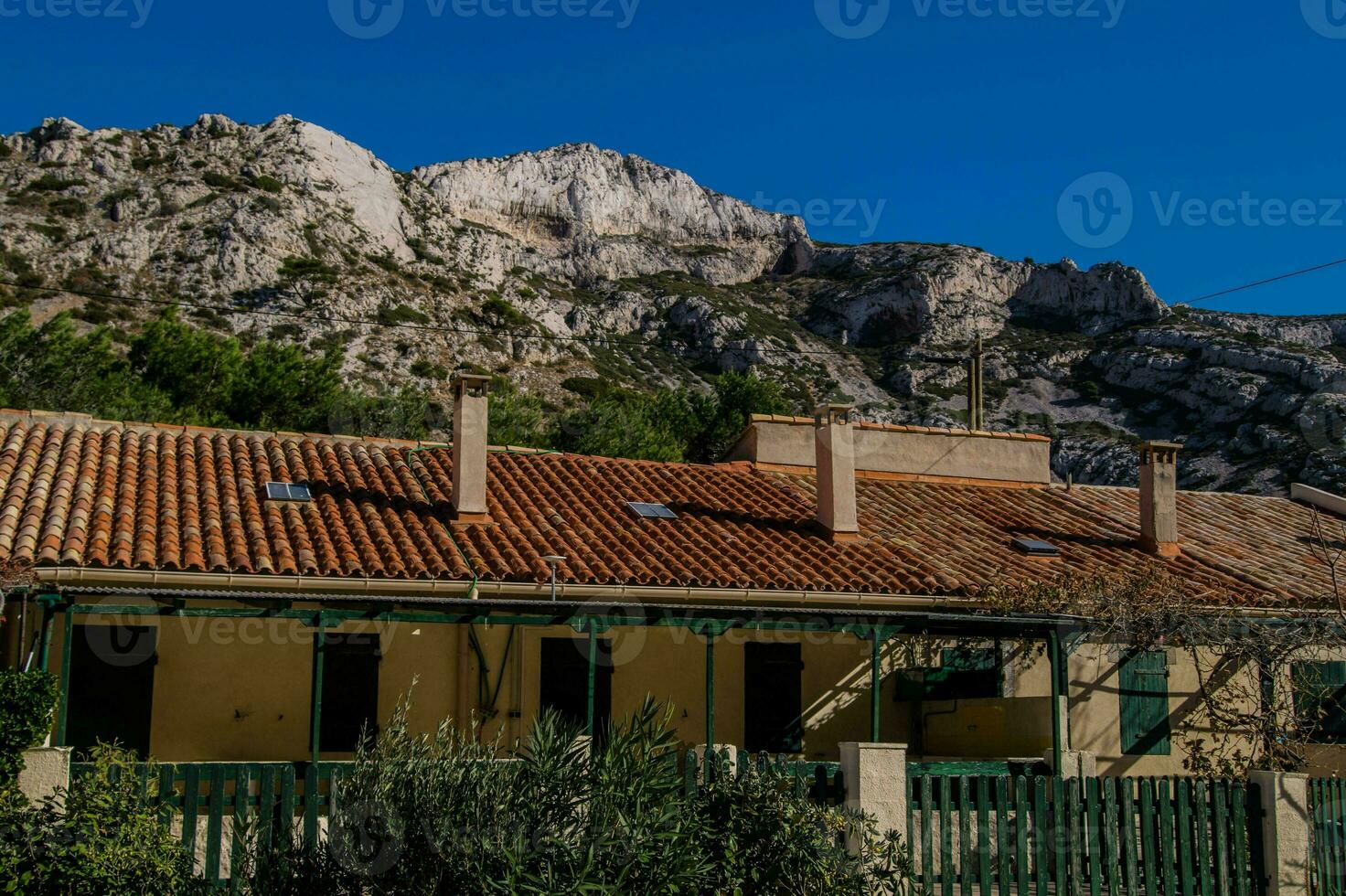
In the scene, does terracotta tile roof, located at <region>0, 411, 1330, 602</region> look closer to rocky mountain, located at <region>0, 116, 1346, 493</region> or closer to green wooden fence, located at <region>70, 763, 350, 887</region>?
green wooden fence, located at <region>70, 763, 350, 887</region>

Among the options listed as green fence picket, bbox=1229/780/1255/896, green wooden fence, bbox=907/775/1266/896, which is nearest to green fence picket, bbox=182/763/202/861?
Result: green wooden fence, bbox=907/775/1266/896

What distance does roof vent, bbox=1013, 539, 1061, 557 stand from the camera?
17.2 m

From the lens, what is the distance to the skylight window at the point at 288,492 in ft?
49.6

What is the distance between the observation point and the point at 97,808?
6.48 meters

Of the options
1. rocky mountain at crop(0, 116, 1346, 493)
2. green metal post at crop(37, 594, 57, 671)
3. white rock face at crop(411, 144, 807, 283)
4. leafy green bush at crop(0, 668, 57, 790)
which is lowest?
leafy green bush at crop(0, 668, 57, 790)

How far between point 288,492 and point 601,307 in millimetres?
69931

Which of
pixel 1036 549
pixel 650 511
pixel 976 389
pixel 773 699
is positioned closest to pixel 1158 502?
pixel 1036 549

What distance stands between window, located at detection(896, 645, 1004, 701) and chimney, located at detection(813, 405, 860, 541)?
84.3 inches

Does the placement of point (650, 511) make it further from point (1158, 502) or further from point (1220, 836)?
point (1220, 836)

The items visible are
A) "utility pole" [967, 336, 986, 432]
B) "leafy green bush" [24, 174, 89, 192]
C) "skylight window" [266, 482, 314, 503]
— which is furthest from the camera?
"leafy green bush" [24, 174, 89, 192]

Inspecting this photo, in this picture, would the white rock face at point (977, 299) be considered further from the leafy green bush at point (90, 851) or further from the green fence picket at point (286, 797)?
the leafy green bush at point (90, 851)

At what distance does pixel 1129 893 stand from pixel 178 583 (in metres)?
9.14

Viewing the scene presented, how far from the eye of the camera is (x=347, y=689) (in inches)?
543

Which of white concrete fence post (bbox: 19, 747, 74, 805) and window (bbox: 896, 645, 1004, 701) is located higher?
window (bbox: 896, 645, 1004, 701)
